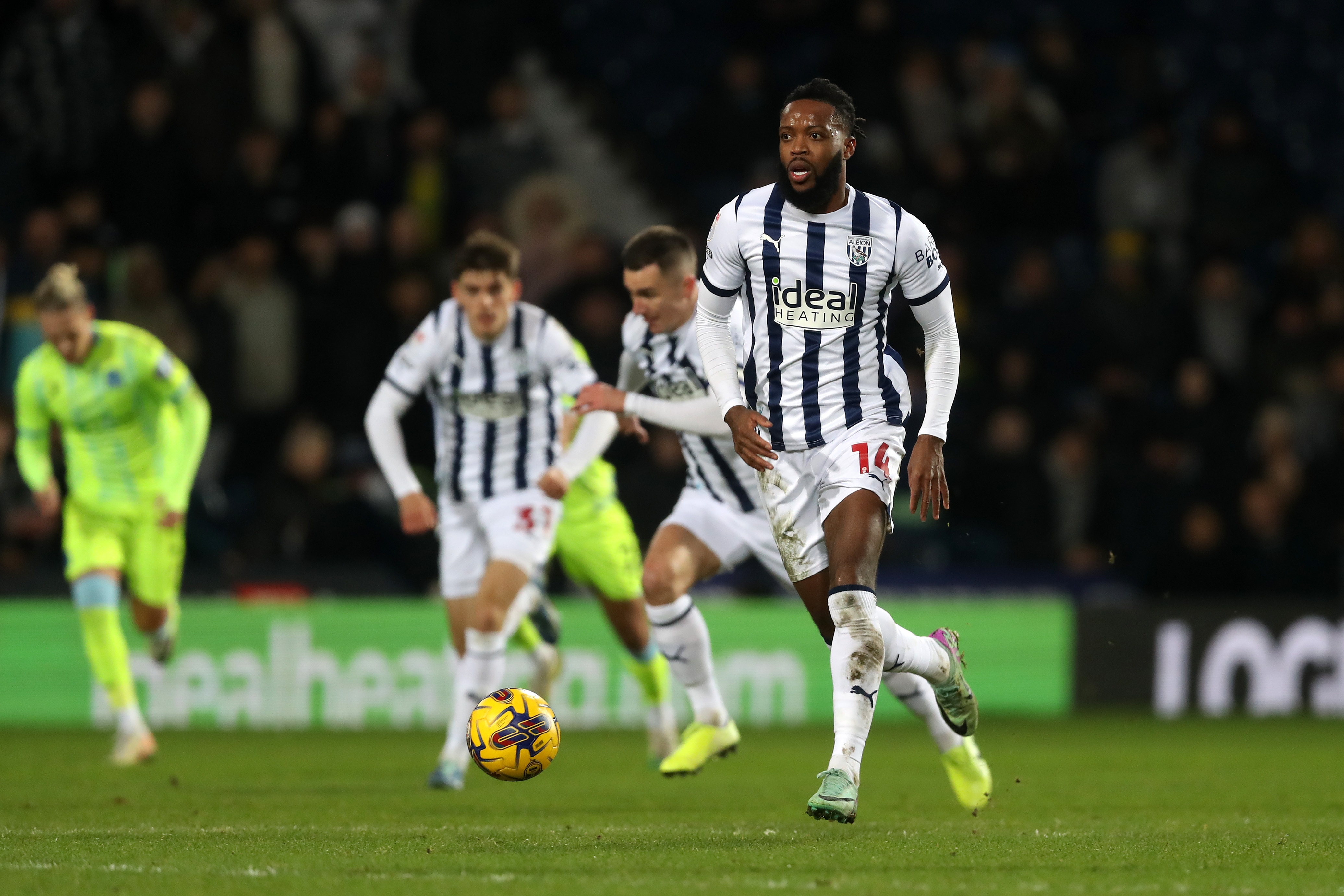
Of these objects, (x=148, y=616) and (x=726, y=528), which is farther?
(x=148, y=616)

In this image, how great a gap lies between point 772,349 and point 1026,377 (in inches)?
310

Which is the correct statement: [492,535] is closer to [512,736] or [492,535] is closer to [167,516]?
[512,736]

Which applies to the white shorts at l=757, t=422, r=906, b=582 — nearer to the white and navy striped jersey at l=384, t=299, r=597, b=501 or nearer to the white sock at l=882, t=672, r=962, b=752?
the white sock at l=882, t=672, r=962, b=752

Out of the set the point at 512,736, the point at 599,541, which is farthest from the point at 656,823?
the point at 599,541

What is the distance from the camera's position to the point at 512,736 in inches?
281

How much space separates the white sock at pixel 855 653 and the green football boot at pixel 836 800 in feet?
0.76

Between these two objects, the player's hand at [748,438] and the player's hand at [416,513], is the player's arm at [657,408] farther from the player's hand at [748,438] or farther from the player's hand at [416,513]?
the player's hand at [416,513]

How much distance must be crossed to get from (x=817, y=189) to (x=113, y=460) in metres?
4.95

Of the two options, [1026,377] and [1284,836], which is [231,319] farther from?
[1284,836]

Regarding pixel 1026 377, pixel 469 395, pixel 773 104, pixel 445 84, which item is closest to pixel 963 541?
pixel 1026 377

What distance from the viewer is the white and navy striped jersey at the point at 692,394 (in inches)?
326

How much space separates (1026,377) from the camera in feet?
46.3

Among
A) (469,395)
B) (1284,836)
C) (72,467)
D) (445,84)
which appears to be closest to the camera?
(1284,836)

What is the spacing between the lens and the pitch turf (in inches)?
207
